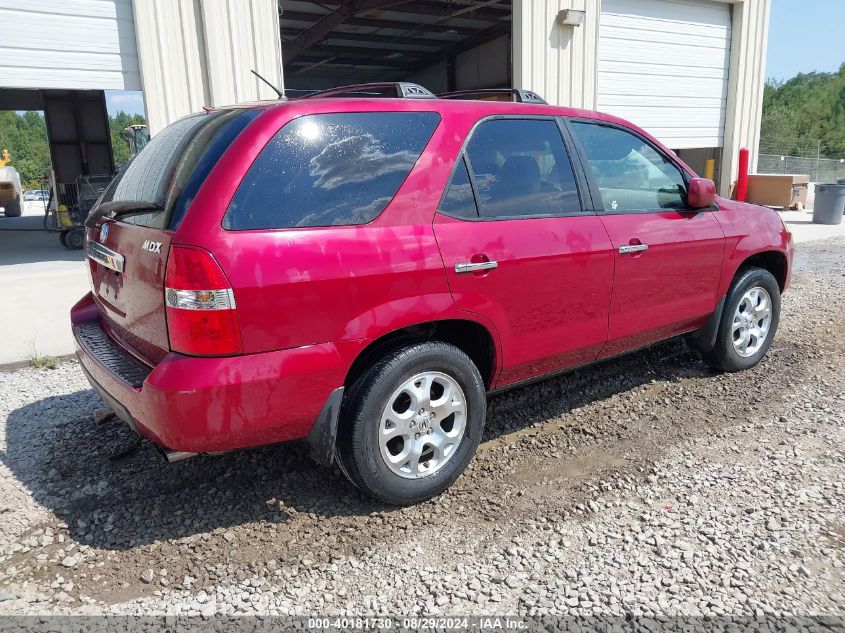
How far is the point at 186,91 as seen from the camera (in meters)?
8.31

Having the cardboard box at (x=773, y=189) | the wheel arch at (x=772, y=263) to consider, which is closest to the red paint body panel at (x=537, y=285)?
the wheel arch at (x=772, y=263)

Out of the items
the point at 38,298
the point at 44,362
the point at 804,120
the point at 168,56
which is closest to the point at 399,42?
the point at 168,56

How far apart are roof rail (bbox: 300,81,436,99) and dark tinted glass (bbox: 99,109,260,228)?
53 centimetres

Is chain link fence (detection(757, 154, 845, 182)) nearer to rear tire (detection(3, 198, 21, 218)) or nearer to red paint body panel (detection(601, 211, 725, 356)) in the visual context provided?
red paint body panel (detection(601, 211, 725, 356))

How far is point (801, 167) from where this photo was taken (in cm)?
2691

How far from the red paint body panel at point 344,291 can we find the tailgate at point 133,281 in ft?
0.04

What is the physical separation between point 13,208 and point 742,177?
25347 millimetres

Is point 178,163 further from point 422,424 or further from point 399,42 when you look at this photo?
point 399,42

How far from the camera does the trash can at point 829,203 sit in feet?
44.9

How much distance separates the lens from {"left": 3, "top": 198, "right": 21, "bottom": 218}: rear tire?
81.1 ft

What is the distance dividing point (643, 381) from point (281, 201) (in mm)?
3114

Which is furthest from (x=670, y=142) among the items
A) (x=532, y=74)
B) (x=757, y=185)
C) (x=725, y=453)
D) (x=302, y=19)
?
(x=725, y=453)

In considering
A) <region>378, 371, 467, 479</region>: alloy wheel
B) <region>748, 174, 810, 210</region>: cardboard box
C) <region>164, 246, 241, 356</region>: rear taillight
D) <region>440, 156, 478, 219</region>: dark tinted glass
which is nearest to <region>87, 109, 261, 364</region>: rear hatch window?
<region>164, 246, 241, 356</region>: rear taillight

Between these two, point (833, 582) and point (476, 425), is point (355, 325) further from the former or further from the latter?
point (833, 582)
